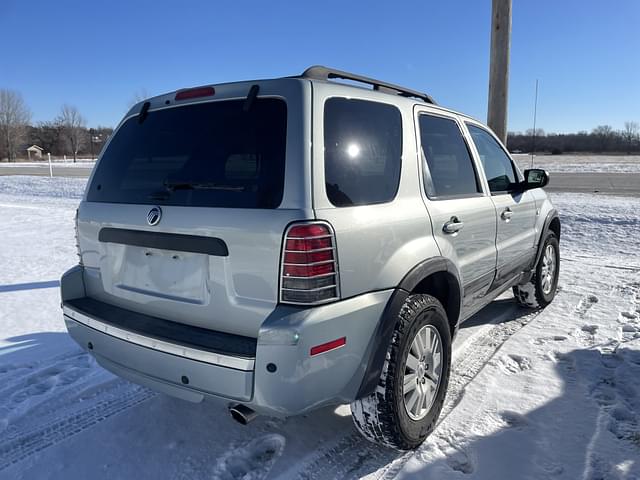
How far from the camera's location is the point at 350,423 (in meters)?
2.89

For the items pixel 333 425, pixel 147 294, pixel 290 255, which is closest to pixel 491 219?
pixel 333 425

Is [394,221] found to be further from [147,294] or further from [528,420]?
[528,420]

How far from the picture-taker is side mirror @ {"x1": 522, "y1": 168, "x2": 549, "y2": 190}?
418cm

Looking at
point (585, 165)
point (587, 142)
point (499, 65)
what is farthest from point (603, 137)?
point (499, 65)

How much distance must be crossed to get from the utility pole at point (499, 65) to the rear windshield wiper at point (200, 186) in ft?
18.0

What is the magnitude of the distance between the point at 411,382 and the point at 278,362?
0.97 meters

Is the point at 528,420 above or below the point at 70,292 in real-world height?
below

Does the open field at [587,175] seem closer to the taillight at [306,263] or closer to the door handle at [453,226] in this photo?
the door handle at [453,226]

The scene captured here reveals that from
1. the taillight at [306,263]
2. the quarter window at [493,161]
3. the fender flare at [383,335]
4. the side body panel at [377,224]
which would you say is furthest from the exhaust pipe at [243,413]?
the quarter window at [493,161]

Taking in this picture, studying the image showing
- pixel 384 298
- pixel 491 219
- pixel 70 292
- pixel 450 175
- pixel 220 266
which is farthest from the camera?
pixel 491 219

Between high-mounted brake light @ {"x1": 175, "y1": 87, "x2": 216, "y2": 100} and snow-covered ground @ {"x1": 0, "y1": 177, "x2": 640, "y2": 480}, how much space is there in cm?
190

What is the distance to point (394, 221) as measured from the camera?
2.39 m

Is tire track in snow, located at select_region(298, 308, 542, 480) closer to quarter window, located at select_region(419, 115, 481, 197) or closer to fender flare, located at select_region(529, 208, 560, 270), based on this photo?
quarter window, located at select_region(419, 115, 481, 197)

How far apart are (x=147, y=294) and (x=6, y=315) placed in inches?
118
